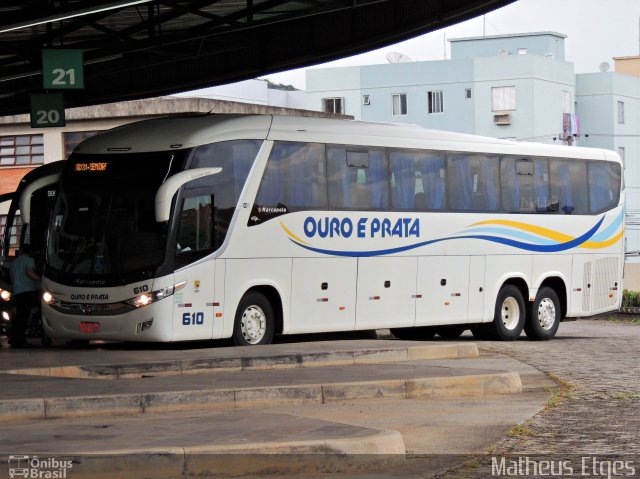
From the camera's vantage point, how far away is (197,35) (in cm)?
2438

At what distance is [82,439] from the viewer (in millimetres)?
10742

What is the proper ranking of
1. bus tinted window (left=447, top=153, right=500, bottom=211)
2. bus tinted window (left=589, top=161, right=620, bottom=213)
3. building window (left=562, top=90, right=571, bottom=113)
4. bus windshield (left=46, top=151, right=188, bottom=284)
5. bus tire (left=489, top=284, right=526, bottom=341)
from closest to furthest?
bus windshield (left=46, top=151, right=188, bottom=284)
bus tinted window (left=447, top=153, right=500, bottom=211)
bus tire (left=489, top=284, right=526, bottom=341)
bus tinted window (left=589, top=161, right=620, bottom=213)
building window (left=562, top=90, right=571, bottom=113)

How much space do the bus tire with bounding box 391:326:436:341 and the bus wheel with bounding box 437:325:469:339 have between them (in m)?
0.21

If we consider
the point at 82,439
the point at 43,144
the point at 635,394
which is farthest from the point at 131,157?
the point at 43,144

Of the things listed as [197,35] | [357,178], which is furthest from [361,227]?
[197,35]

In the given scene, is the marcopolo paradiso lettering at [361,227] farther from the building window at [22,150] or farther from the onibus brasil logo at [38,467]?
the building window at [22,150]

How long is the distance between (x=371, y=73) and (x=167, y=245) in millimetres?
60018

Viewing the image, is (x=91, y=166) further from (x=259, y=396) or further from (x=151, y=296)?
(x=259, y=396)

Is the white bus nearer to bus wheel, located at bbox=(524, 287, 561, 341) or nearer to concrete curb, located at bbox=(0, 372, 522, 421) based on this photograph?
bus wheel, located at bbox=(524, 287, 561, 341)

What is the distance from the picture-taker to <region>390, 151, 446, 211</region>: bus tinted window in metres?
24.1

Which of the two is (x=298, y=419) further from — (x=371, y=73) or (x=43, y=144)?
(x=371, y=73)

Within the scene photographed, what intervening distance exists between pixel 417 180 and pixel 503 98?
52.1 m

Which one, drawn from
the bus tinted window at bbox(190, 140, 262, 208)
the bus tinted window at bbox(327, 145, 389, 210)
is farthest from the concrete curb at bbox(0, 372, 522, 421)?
the bus tinted window at bbox(327, 145, 389, 210)

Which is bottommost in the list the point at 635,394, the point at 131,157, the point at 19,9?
the point at 635,394
